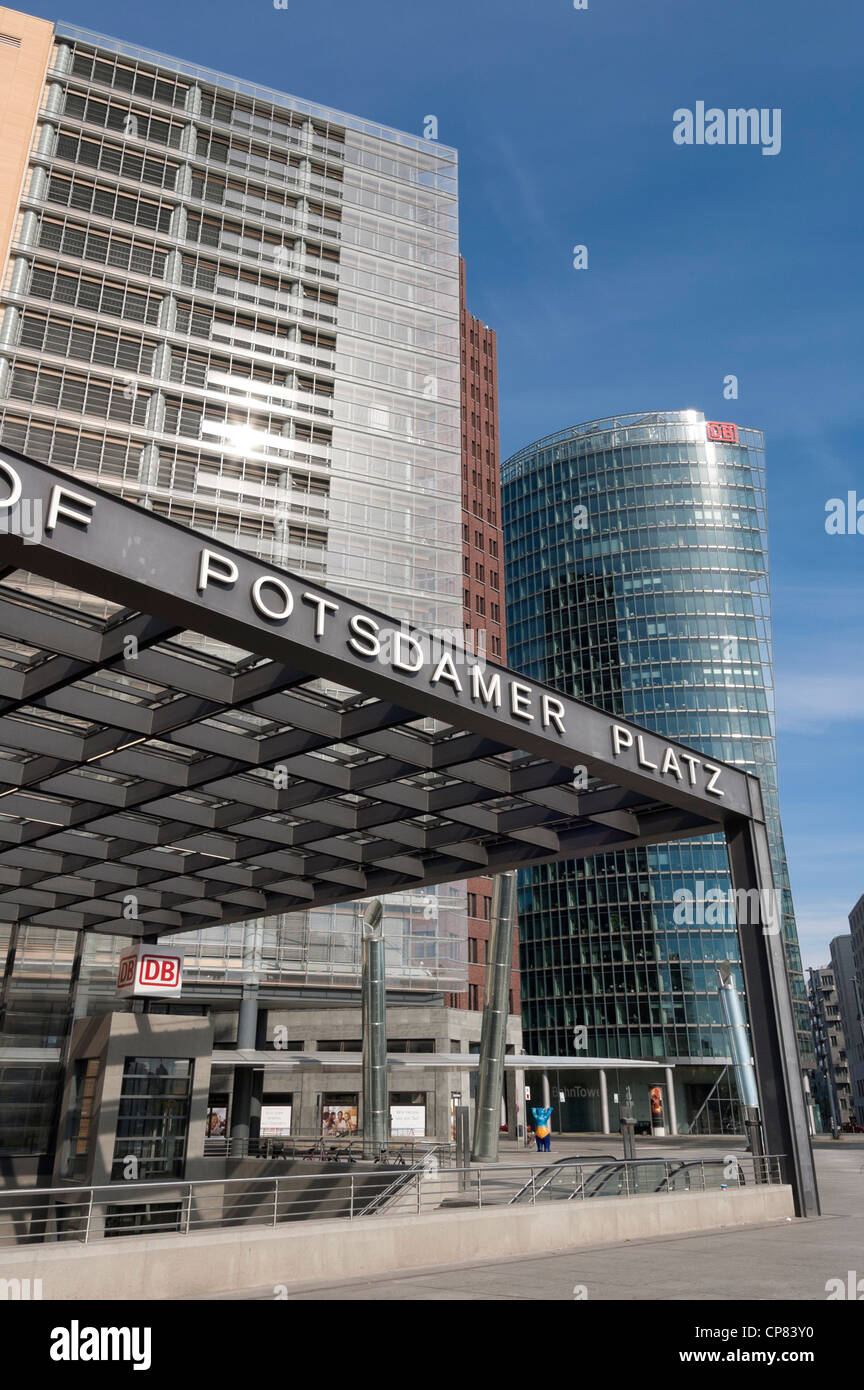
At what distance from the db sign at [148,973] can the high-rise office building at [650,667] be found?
75645mm

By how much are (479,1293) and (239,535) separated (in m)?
50.7

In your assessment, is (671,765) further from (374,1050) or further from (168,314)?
(168,314)

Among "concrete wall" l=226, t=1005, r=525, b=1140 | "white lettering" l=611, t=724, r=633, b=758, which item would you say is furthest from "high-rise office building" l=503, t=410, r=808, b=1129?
"white lettering" l=611, t=724, r=633, b=758

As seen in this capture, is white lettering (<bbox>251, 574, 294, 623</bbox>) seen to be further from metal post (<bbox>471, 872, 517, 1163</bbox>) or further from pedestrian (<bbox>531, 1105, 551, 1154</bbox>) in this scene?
pedestrian (<bbox>531, 1105, 551, 1154</bbox>)

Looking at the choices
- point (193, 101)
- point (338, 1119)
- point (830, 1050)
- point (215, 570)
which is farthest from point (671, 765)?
point (830, 1050)

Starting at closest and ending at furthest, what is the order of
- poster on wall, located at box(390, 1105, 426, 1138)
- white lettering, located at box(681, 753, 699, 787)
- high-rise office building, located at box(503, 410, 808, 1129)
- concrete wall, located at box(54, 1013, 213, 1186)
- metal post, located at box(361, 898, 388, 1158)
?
white lettering, located at box(681, 753, 699, 787) < concrete wall, located at box(54, 1013, 213, 1186) < metal post, located at box(361, 898, 388, 1158) < poster on wall, located at box(390, 1105, 426, 1138) < high-rise office building, located at box(503, 410, 808, 1129)

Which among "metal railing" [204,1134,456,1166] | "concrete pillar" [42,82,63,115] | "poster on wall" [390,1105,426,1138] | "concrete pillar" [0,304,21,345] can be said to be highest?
"concrete pillar" [42,82,63,115]

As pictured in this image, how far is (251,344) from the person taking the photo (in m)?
61.9

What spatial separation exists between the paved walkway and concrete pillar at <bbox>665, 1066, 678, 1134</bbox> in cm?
8252

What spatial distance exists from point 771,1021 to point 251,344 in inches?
2121

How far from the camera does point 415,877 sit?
72.4ft

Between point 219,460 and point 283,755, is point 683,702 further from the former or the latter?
point 283,755

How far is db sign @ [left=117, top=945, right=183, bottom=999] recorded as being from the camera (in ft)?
81.6

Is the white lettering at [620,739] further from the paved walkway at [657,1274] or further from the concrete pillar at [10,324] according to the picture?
the concrete pillar at [10,324]
